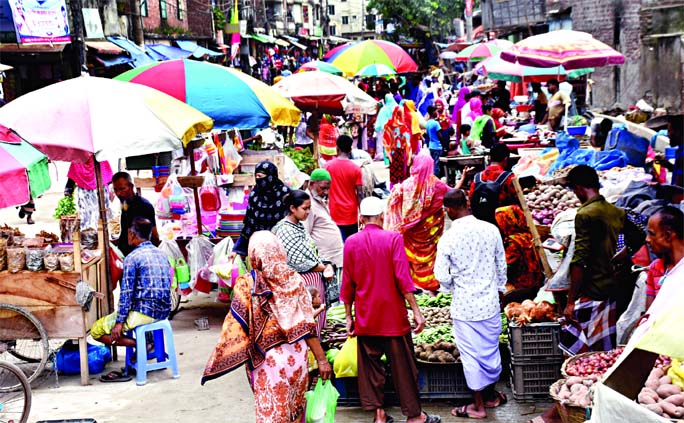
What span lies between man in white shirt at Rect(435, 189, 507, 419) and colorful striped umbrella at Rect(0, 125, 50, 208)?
3.10 metres

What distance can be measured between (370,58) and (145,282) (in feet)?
47.5

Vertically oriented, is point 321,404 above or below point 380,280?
below

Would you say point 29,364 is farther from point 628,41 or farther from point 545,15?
point 545,15

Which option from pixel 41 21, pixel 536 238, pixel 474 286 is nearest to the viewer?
pixel 474 286

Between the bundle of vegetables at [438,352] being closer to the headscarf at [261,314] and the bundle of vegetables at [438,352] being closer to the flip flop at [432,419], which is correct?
the flip flop at [432,419]

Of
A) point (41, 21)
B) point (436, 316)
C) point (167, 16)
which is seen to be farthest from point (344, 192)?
point (167, 16)

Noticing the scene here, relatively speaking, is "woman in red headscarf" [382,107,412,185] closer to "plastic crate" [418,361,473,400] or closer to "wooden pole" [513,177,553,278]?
"wooden pole" [513,177,553,278]

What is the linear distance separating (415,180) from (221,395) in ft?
10.6

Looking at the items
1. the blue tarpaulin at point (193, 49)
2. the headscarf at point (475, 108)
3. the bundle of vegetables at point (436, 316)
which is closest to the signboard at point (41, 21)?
the blue tarpaulin at point (193, 49)

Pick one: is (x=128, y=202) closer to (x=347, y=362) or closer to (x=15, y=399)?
(x=15, y=399)

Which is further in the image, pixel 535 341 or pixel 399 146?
pixel 399 146

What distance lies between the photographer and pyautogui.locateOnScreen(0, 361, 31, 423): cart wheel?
6129 mm

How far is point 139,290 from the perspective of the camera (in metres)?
7.43

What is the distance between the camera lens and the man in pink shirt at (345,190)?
10.4 metres
